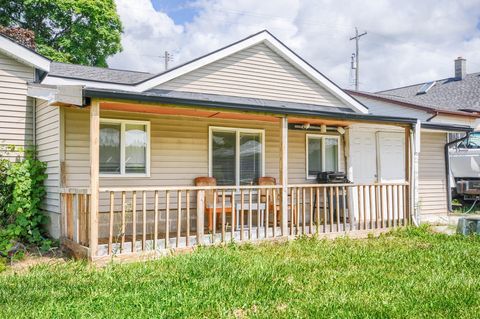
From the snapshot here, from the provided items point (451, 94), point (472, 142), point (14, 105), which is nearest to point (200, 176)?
point (14, 105)

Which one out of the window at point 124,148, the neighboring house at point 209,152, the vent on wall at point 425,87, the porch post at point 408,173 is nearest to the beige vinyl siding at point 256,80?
the neighboring house at point 209,152

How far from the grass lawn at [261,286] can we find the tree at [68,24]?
59.4ft

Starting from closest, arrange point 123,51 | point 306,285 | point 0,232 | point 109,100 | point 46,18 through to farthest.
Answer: point 306,285, point 109,100, point 0,232, point 46,18, point 123,51

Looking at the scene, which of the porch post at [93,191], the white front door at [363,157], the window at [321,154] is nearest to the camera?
the porch post at [93,191]

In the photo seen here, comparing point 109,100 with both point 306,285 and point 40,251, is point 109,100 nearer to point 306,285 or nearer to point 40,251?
point 40,251

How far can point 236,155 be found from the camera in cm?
969

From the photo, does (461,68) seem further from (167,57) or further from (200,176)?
(167,57)

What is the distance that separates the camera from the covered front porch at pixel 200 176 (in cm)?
677

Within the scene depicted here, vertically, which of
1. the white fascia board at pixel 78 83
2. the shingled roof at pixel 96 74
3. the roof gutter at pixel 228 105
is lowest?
the roof gutter at pixel 228 105

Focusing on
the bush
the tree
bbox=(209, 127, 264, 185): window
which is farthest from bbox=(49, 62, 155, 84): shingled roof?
the tree

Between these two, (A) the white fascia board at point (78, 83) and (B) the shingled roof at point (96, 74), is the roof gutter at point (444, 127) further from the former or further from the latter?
(A) the white fascia board at point (78, 83)

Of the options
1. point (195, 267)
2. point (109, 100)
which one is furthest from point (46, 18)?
point (195, 267)

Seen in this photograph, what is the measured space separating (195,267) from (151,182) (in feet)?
11.0

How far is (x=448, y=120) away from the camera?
43.2 ft
